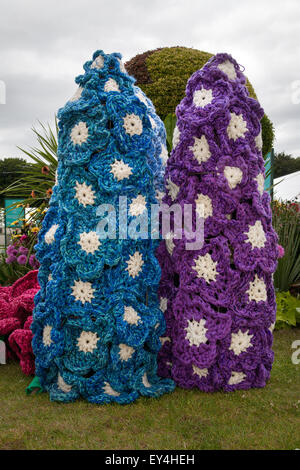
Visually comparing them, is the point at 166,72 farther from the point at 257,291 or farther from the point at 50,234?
A: the point at 257,291

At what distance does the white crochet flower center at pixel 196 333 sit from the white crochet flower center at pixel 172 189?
0.89 m

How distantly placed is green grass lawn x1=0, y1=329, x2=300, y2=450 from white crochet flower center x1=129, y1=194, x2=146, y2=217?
1238mm

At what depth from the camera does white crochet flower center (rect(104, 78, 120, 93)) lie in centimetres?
294

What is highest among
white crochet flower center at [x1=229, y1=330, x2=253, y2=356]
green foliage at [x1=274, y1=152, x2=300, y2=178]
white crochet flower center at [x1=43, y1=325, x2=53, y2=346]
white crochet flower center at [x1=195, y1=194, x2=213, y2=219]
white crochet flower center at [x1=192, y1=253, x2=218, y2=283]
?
green foliage at [x1=274, y1=152, x2=300, y2=178]

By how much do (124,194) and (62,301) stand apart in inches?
32.0

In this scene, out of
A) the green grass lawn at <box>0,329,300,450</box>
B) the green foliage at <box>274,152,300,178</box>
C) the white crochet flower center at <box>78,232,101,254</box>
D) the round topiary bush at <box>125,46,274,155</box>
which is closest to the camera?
the green grass lawn at <box>0,329,300,450</box>

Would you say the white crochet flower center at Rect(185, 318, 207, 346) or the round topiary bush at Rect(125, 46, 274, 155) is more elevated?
the round topiary bush at Rect(125, 46, 274, 155)

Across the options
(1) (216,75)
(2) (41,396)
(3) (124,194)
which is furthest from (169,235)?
(2) (41,396)

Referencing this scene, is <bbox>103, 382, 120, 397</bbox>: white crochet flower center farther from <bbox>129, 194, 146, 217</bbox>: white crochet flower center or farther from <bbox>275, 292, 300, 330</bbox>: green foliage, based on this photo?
<bbox>275, 292, 300, 330</bbox>: green foliage

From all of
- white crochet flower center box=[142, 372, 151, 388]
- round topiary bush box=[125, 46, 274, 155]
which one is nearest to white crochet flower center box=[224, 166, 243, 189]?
white crochet flower center box=[142, 372, 151, 388]

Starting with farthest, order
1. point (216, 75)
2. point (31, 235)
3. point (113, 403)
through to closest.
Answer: point (31, 235) → point (216, 75) → point (113, 403)

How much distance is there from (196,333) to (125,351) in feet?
1.66
